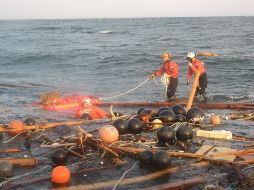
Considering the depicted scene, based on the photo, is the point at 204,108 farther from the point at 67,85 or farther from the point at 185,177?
the point at 67,85

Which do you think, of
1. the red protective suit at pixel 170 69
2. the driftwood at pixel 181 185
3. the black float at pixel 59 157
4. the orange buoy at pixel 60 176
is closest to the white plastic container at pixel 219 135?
the driftwood at pixel 181 185

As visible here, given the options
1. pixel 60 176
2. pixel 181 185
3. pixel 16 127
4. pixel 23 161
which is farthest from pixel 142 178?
pixel 16 127

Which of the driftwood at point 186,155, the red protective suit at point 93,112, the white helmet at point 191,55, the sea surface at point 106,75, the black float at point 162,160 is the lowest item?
the sea surface at point 106,75

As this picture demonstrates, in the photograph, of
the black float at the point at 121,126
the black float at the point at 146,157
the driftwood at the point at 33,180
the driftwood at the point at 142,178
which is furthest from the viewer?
the black float at the point at 121,126

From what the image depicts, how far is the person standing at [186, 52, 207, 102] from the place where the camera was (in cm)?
→ 1494

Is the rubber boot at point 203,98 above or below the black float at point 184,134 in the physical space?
below

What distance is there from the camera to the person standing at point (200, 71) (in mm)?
14938

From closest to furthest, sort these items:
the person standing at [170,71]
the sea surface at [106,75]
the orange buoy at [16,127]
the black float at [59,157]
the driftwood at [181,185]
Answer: the driftwood at [181,185]
the black float at [59,157]
the orange buoy at [16,127]
the person standing at [170,71]
the sea surface at [106,75]

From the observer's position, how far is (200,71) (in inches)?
575

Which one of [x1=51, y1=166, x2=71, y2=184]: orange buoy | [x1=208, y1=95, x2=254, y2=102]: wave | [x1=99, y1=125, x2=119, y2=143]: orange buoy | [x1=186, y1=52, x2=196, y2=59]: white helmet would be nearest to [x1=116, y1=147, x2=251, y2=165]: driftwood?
[x1=99, y1=125, x2=119, y2=143]: orange buoy

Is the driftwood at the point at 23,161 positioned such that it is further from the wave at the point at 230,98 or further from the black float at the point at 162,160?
the wave at the point at 230,98

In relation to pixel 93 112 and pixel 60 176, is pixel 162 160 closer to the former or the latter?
pixel 60 176

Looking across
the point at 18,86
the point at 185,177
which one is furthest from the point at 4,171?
the point at 18,86

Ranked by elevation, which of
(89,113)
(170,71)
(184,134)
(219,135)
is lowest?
(89,113)
